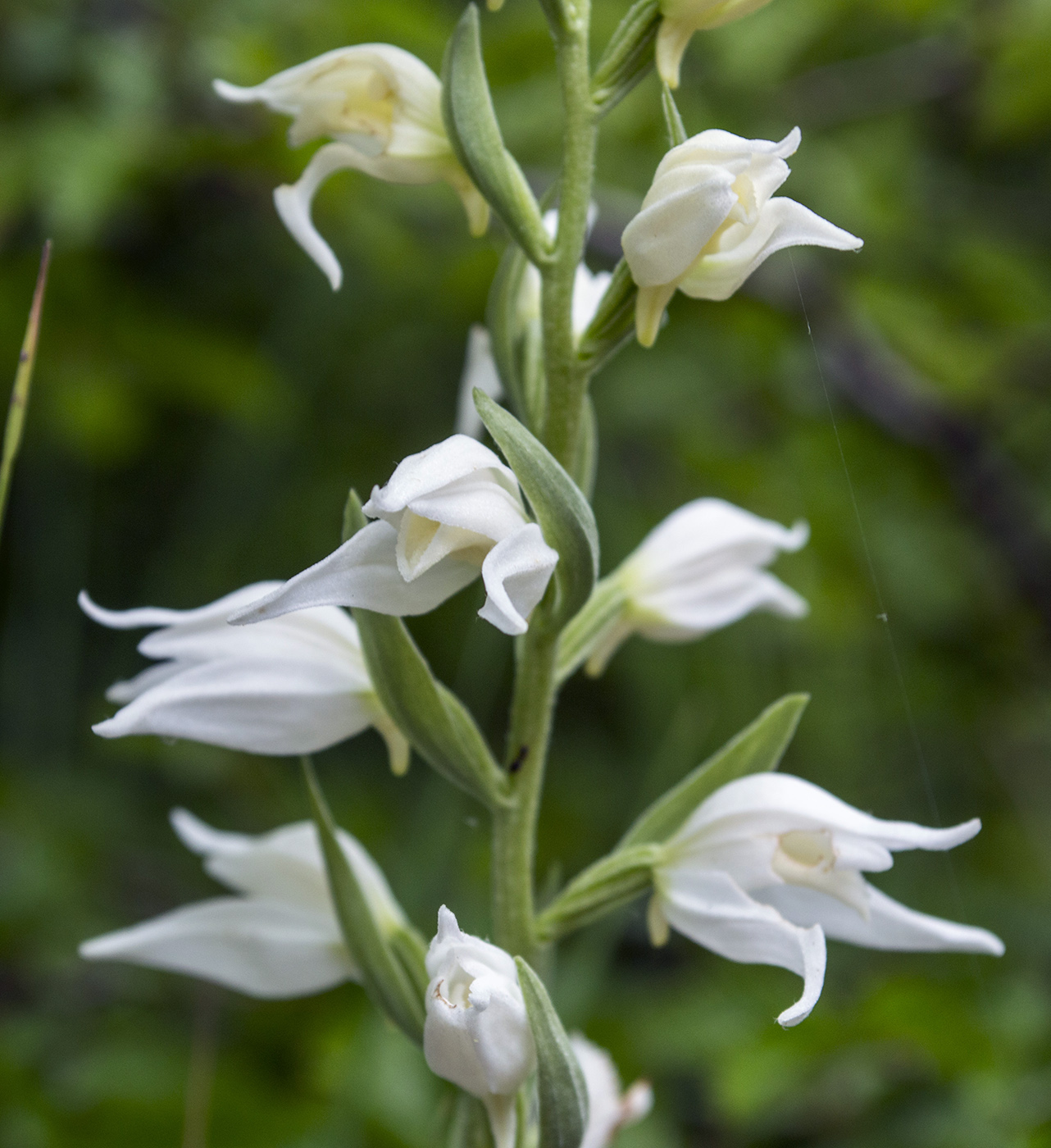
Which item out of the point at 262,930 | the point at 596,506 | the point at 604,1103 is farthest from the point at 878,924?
the point at 596,506

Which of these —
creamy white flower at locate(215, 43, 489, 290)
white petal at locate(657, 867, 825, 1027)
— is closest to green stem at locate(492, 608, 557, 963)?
white petal at locate(657, 867, 825, 1027)

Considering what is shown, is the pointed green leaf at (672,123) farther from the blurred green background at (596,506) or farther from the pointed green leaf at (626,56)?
the blurred green background at (596,506)

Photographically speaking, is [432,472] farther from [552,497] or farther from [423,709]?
[423,709]

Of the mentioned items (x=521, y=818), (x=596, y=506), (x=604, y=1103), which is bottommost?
(x=596, y=506)

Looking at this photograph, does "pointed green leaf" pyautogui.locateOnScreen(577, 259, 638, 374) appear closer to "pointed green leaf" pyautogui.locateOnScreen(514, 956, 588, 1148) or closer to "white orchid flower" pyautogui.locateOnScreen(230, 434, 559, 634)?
"white orchid flower" pyautogui.locateOnScreen(230, 434, 559, 634)

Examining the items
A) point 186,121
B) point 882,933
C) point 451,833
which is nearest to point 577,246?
point 882,933

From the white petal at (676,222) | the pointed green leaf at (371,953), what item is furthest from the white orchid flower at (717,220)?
the pointed green leaf at (371,953)
